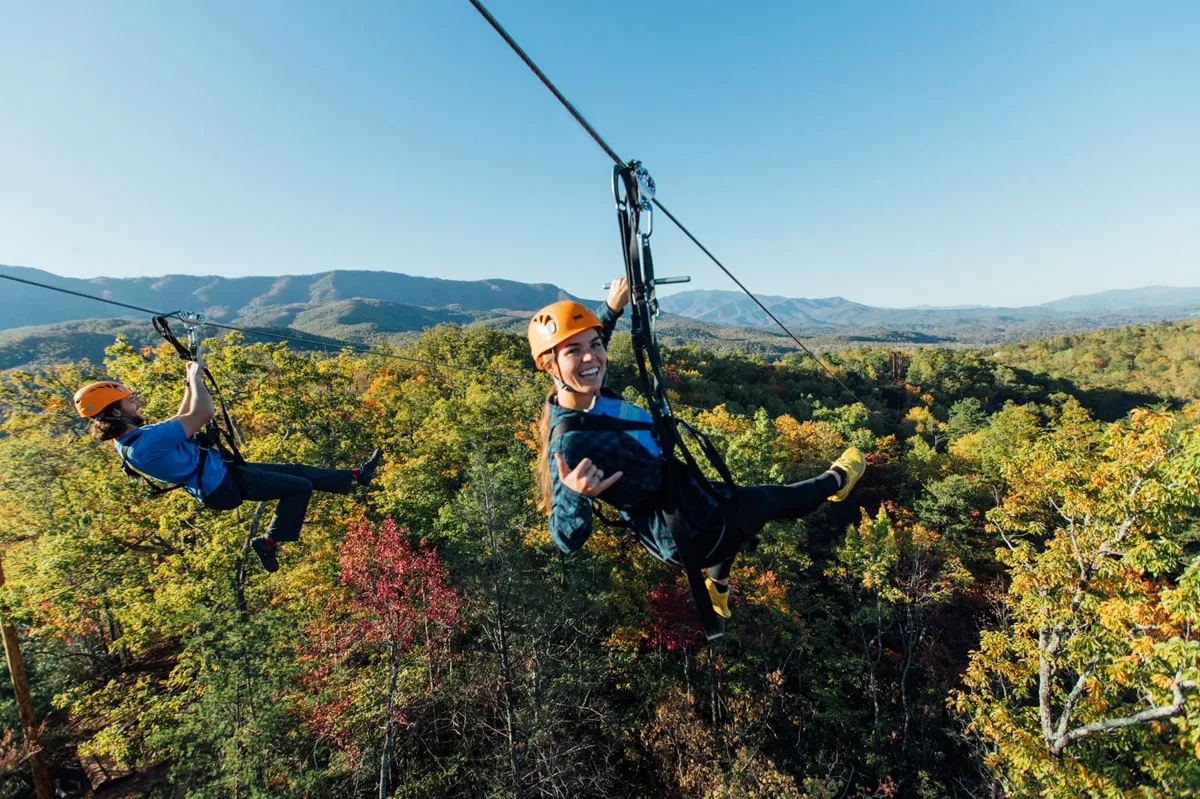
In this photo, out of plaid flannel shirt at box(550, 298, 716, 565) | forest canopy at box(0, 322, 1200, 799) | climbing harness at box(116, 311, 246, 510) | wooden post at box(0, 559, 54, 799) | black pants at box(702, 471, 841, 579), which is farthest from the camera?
wooden post at box(0, 559, 54, 799)

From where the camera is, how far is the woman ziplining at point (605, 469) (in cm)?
254

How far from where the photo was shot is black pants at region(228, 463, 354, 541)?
4.93 meters

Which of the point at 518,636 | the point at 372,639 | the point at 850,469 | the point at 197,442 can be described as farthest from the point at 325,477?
the point at 518,636

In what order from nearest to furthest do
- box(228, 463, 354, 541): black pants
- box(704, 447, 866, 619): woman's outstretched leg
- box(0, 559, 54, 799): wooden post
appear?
box(704, 447, 866, 619): woman's outstretched leg → box(228, 463, 354, 541): black pants → box(0, 559, 54, 799): wooden post

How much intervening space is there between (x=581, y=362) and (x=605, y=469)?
22.7 inches

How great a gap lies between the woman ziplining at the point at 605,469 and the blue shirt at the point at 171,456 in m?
3.00

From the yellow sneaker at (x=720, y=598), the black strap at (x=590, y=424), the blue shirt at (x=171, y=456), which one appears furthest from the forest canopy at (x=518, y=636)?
the yellow sneaker at (x=720, y=598)

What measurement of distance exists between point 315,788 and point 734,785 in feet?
29.7

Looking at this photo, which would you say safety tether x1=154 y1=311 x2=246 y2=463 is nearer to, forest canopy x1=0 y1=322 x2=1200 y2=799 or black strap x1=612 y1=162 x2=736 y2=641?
forest canopy x1=0 y1=322 x2=1200 y2=799

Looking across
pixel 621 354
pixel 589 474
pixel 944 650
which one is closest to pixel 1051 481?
pixel 589 474

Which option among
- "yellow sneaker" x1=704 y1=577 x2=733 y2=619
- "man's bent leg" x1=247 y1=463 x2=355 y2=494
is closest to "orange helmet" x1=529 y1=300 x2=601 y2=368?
"yellow sneaker" x1=704 y1=577 x2=733 y2=619

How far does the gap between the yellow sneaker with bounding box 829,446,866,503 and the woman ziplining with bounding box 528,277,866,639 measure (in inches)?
33.7

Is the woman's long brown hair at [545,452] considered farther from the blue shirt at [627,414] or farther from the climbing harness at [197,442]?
the climbing harness at [197,442]

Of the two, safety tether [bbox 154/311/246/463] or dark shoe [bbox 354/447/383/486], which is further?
dark shoe [bbox 354/447/383/486]
